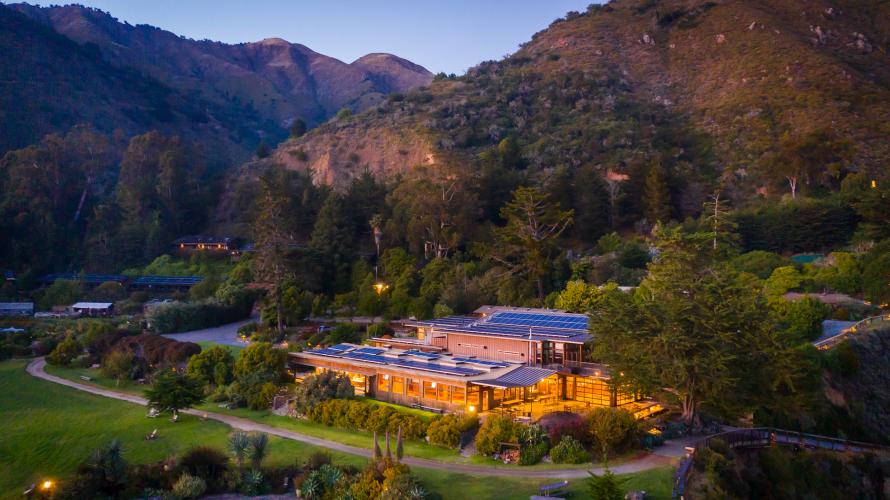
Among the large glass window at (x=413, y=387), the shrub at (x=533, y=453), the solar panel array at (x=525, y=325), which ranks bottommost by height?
the shrub at (x=533, y=453)

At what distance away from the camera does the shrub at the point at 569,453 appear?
20.0m

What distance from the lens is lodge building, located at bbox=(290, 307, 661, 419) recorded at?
25.9m

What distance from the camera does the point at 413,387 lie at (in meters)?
27.7

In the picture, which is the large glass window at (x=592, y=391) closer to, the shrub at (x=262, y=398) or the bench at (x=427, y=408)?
the bench at (x=427, y=408)

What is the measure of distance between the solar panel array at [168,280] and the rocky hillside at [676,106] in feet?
74.7

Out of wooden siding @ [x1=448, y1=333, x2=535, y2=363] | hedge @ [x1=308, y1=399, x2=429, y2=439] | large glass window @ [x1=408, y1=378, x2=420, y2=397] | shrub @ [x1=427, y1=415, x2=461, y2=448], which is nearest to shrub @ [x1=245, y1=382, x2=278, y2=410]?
hedge @ [x1=308, y1=399, x2=429, y2=439]

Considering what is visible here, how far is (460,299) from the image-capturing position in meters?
42.6

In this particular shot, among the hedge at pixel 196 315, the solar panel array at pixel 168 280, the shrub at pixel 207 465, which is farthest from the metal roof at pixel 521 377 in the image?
the solar panel array at pixel 168 280

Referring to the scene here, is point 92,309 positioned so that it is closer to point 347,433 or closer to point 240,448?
point 347,433

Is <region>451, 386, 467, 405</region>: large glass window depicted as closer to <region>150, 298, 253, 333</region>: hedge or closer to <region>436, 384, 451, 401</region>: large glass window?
<region>436, 384, 451, 401</region>: large glass window

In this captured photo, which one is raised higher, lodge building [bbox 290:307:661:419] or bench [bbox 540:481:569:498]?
lodge building [bbox 290:307:661:419]

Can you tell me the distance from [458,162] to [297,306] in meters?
28.0

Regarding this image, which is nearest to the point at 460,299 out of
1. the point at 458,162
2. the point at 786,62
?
the point at 458,162

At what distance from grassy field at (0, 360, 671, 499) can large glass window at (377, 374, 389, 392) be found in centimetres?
631
